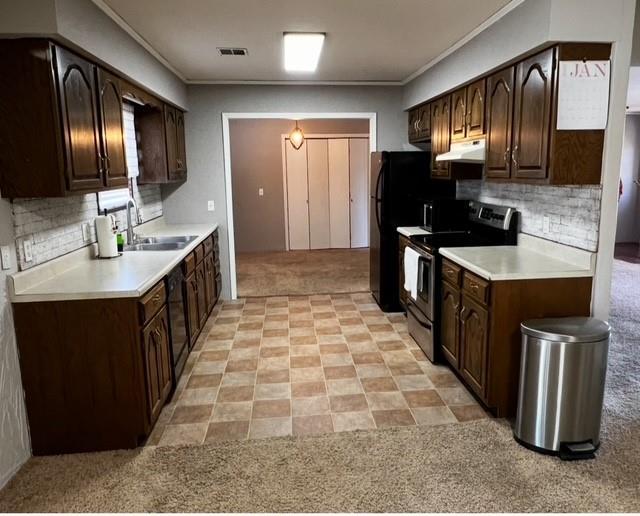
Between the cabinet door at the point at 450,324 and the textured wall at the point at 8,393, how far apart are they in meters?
2.61

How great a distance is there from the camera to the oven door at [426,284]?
350cm

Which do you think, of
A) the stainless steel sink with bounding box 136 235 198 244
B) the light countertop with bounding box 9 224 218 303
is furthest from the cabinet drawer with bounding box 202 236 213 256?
the light countertop with bounding box 9 224 218 303

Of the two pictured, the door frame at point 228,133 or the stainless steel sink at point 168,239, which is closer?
the stainless steel sink at point 168,239

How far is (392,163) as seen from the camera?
4.65m

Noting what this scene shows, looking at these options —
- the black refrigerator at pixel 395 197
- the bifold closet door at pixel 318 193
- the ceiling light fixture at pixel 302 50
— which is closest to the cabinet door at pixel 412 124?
the black refrigerator at pixel 395 197

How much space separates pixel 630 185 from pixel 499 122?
683 cm

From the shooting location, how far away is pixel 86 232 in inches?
130

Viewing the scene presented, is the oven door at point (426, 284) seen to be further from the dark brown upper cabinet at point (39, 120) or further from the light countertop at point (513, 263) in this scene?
the dark brown upper cabinet at point (39, 120)

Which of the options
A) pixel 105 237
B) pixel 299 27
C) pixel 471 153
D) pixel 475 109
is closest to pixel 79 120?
pixel 105 237

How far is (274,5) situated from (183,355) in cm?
245

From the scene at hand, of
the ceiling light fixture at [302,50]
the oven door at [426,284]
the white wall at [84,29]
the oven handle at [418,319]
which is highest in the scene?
the ceiling light fixture at [302,50]

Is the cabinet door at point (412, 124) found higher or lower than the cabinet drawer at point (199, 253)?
higher

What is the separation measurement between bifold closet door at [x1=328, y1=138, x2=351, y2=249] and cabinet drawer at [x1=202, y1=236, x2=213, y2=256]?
3953mm

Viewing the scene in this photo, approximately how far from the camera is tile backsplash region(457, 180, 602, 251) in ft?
9.02
